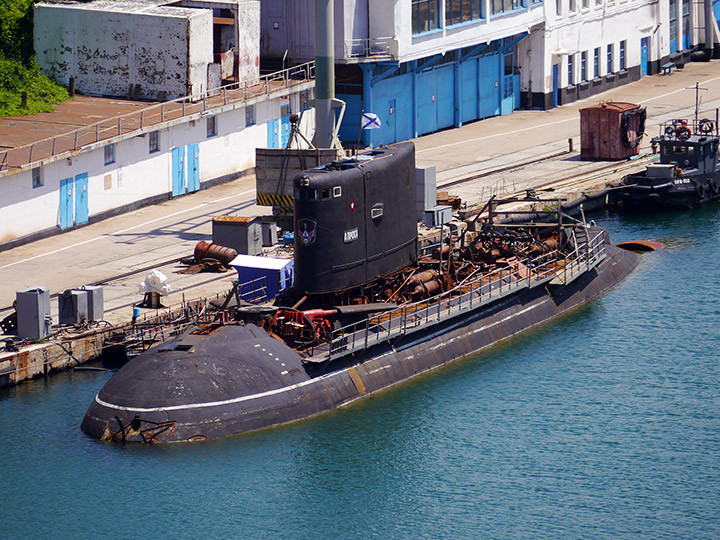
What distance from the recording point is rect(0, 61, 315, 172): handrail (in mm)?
63500

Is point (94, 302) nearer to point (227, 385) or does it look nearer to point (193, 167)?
point (227, 385)

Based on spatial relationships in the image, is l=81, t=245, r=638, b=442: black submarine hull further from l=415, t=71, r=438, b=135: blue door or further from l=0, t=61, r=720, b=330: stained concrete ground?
l=415, t=71, r=438, b=135: blue door

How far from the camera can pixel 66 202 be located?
212ft

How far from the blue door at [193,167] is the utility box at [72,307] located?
22.3m

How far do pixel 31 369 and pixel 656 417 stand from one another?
21605 millimetres

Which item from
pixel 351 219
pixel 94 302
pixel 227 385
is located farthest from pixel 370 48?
pixel 227 385

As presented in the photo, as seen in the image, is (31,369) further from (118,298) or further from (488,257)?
(488,257)

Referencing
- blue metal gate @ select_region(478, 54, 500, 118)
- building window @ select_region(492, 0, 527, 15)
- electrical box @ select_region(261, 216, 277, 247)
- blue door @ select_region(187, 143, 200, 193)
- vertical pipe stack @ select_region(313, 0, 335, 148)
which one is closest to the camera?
electrical box @ select_region(261, 216, 277, 247)

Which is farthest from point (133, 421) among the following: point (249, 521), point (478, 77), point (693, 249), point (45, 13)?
point (478, 77)

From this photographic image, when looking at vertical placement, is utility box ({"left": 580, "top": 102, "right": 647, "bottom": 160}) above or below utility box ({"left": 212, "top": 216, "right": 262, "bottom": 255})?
above

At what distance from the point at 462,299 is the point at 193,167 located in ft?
82.8

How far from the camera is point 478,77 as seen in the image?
93250 mm

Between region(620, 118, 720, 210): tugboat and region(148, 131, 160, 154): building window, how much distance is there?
25289mm

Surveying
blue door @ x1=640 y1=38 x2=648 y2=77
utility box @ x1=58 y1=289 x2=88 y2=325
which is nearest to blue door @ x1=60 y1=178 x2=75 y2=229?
utility box @ x1=58 y1=289 x2=88 y2=325
